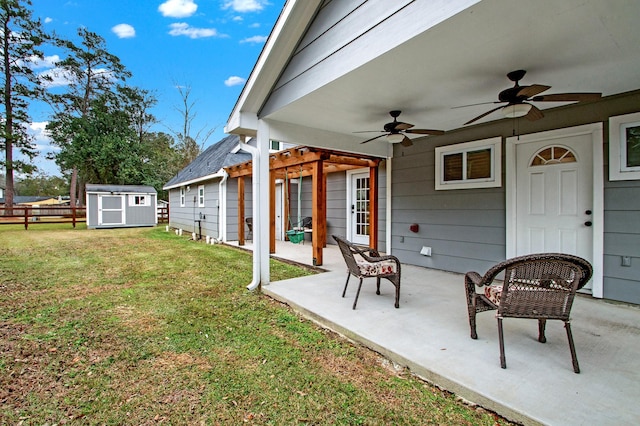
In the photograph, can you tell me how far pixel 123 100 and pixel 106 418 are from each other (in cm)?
2486

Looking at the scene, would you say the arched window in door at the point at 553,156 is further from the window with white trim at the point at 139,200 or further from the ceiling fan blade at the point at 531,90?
the window with white trim at the point at 139,200

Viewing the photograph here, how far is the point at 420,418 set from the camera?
170 cm

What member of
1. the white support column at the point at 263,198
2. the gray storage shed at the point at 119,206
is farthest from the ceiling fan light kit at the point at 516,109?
the gray storage shed at the point at 119,206

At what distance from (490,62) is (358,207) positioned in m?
4.99

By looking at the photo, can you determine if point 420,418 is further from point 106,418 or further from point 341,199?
point 341,199

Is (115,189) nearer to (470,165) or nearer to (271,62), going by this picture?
(271,62)

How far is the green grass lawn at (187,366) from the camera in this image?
1.77 metres

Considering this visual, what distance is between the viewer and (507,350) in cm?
229

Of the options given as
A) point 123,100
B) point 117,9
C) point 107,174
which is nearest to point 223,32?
point 117,9

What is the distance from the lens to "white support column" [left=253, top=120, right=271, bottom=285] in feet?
13.5

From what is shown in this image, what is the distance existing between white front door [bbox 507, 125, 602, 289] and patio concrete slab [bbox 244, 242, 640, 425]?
773mm

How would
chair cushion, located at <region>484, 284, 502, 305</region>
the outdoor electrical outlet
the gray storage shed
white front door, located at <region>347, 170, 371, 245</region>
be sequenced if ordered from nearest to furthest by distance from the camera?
chair cushion, located at <region>484, 284, 502, 305</region>
the outdoor electrical outlet
white front door, located at <region>347, 170, 371, 245</region>
the gray storage shed

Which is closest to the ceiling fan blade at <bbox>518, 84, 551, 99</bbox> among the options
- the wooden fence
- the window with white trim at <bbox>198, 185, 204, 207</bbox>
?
the window with white trim at <bbox>198, 185, 204, 207</bbox>

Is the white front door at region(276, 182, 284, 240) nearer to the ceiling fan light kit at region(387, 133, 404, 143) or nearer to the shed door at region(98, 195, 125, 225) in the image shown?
the ceiling fan light kit at region(387, 133, 404, 143)
